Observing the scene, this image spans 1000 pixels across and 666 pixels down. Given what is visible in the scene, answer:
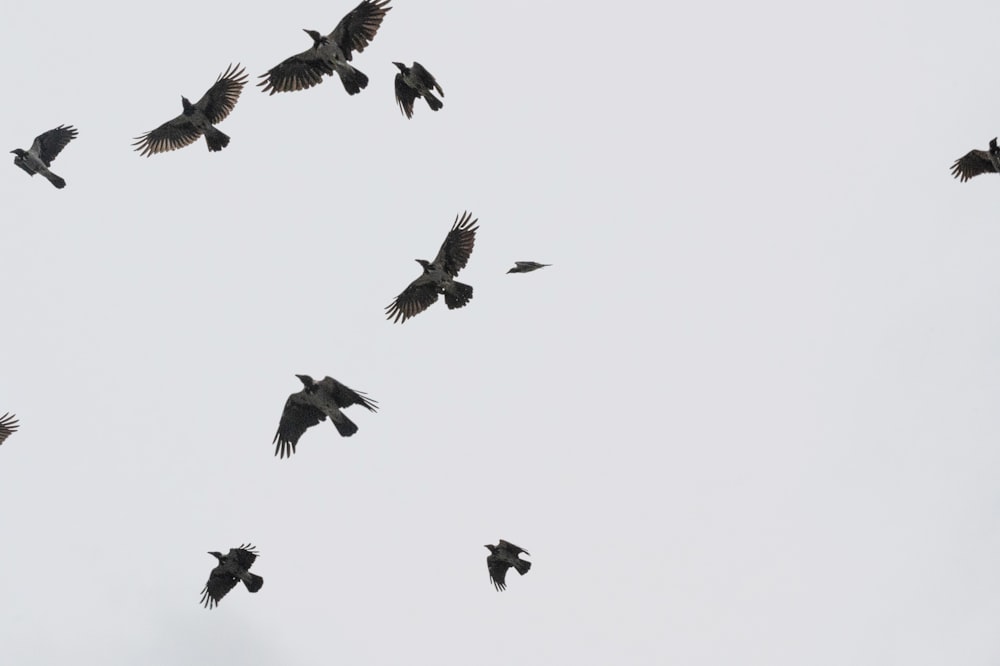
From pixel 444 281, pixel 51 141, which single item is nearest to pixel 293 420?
pixel 444 281

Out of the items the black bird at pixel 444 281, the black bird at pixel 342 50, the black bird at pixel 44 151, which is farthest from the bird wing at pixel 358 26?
the black bird at pixel 44 151

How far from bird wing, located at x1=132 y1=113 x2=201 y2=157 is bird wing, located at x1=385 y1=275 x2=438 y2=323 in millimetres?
7098

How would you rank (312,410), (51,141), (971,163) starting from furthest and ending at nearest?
(51,141)
(971,163)
(312,410)

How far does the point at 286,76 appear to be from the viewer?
2978cm

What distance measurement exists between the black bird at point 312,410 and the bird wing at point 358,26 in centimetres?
754

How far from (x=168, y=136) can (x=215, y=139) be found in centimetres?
131

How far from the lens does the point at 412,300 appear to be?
29.3m

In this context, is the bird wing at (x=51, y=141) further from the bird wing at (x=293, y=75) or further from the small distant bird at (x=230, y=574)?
the small distant bird at (x=230, y=574)

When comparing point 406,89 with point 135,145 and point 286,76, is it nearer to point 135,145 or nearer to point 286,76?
point 286,76

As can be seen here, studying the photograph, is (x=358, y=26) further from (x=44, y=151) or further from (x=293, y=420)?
(x=44, y=151)

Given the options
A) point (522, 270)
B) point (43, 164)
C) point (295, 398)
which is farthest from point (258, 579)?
point (43, 164)

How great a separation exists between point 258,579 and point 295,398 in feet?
15.0

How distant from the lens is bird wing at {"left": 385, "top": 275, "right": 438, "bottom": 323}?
29.1 metres

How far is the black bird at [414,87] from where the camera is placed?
28547mm
